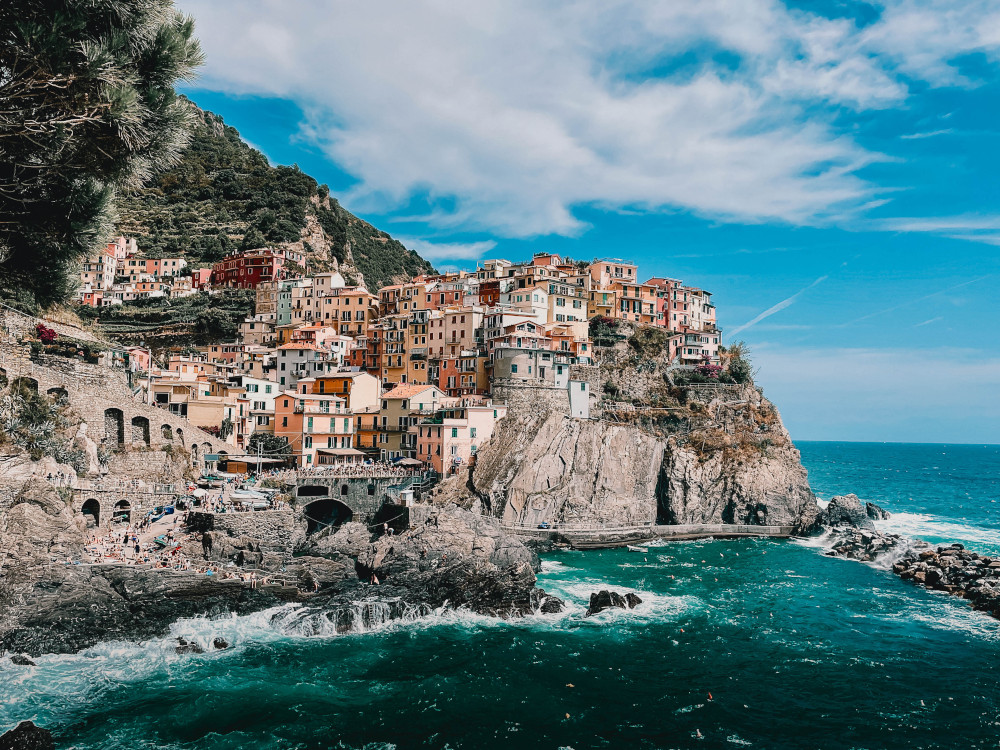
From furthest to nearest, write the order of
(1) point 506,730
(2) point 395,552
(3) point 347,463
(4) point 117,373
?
(3) point 347,463
(4) point 117,373
(2) point 395,552
(1) point 506,730

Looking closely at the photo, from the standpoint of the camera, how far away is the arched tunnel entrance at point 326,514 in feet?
159

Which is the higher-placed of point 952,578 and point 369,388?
point 369,388

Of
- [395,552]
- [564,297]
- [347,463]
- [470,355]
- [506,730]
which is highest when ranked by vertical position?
[564,297]

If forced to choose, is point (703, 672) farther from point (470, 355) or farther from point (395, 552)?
point (470, 355)

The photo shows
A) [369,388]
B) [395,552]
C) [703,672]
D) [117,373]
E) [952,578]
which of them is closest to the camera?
[703,672]

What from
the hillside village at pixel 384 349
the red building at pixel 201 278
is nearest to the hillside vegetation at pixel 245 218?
the red building at pixel 201 278

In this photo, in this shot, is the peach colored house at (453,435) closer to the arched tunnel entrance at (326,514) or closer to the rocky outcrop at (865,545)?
the arched tunnel entrance at (326,514)

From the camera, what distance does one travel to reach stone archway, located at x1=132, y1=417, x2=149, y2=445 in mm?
46844

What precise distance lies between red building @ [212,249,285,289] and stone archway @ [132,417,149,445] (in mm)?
52687

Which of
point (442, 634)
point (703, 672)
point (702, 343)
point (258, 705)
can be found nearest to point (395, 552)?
point (442, 634)

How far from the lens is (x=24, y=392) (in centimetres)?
3991

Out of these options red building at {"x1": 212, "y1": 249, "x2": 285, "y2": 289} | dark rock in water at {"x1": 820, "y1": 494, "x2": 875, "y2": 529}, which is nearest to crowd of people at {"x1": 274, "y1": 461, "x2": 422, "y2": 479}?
dark rock in water at {"x1": 820, "y1": 494, "x2": 875, "y2": 529}

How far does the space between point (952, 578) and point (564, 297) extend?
46.3 metres

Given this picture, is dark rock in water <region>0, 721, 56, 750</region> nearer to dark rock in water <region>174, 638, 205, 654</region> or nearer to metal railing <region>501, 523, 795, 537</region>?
dark rock in water <region>174, 638, 205, 654</region>
